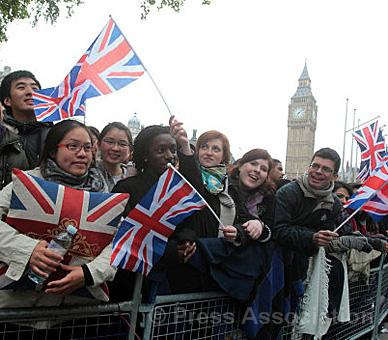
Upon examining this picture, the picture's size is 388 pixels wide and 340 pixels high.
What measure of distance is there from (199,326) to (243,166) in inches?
50.0

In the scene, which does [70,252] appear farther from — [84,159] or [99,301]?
[84,159]

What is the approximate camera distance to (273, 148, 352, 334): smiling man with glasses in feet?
10.9

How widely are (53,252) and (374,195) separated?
10.2ft

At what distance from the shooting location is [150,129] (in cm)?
281

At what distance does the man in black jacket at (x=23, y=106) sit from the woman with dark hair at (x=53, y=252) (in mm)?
877

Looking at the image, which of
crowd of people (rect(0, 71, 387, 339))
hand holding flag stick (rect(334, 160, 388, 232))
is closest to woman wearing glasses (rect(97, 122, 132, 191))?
crowd of people (rect(0, 71, 387, 339))

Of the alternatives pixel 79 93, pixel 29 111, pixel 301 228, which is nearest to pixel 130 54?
pixel 79 93

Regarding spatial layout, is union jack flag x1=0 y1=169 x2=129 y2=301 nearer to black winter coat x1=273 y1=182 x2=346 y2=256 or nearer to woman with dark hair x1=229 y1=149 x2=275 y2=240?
woman with dark hair x1=229 y1=149 x2=275 y2=240

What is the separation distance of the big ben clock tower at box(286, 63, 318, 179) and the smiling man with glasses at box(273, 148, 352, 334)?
91125mm

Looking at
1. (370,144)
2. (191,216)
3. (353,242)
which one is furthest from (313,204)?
(370,144)

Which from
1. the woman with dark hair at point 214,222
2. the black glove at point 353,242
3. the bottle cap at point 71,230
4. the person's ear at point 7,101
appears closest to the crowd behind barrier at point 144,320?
the woman with dark hair at point 214,222

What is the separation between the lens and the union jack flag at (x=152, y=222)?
2.13 metres

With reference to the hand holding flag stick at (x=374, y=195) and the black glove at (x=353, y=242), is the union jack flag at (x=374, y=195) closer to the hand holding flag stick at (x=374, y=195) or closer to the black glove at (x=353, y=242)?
the hand holding flag stick at (x=374, y=195)

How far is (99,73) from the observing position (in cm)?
310
